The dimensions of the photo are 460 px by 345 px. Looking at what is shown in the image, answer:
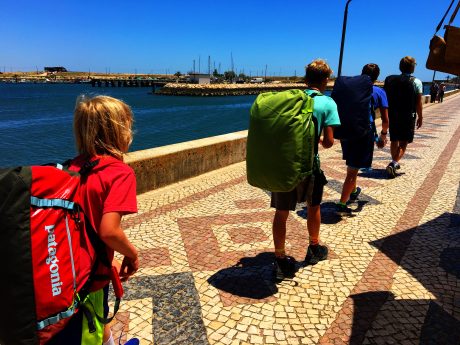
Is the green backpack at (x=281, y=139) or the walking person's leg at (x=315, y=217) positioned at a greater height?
the green backpack at (x=281, y=139)

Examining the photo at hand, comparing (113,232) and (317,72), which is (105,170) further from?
(317,72)

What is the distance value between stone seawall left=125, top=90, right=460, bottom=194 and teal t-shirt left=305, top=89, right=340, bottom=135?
9.99 feet

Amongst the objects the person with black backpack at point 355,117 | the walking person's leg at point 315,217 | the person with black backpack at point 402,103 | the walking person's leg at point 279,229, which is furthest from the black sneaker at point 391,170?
the walking person's leg at point 279,229

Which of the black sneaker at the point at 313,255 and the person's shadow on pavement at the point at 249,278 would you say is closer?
the person's shadow on pavement at the point at 249,278

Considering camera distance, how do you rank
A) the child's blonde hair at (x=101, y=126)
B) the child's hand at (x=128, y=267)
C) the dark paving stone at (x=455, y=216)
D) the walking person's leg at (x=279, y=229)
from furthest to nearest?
1. the dark paving stone at (x=455, y=216)
2. the walking person's leg at (x=279, y=229)
3. the child's hand at (x=128, y=267)
4. the child's blonde hair at (x=101, y=126)

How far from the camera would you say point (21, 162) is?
65.4 ft

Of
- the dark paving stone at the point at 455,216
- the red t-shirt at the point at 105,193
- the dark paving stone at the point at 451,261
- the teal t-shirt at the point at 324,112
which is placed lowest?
the dark paving stone at the point at 451,261

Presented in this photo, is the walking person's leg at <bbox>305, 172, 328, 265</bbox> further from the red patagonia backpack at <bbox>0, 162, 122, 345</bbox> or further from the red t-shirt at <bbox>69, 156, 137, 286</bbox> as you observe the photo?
the red patagonia backpack at <bbox>0, 162, 122, 345</bbox>

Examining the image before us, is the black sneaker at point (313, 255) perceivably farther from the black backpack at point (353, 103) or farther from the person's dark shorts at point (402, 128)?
the person's dark shorts at point (402, 128)

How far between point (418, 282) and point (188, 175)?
3.98 meters

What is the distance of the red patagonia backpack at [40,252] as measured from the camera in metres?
1.22

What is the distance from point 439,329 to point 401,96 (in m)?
4.54

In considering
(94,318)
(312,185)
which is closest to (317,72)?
(312,185)

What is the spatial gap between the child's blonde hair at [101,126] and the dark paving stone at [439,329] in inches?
89.7
